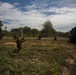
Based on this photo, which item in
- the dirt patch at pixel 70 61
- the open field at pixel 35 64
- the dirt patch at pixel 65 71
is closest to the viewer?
the open field at pixel 35 64

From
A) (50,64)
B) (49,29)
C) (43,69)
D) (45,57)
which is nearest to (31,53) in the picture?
(45,57)

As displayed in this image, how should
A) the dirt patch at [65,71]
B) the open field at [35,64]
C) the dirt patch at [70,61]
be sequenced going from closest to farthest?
the open field at [35,64] < the dirt patch at [65,71] < the dirt patch at [70,61]

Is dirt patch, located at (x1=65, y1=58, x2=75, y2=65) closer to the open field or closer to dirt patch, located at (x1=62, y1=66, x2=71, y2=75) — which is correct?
the open field

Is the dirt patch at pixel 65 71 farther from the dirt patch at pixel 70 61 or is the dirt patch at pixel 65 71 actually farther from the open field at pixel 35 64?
the dirt patch at pixel 70 61

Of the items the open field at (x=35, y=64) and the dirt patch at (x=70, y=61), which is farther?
the dirt patch at (x=70, y=61)

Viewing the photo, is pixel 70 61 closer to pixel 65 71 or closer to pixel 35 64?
pixel 65 71

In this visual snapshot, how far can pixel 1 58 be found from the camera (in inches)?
Answer: 499

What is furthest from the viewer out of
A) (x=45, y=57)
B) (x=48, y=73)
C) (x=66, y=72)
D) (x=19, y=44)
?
(x=19, y=44)

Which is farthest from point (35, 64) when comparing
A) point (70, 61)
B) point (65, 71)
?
point (70, 61)

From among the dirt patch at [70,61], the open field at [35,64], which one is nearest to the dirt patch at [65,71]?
the open field at [35,64]

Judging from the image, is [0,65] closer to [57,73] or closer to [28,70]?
[28,70]

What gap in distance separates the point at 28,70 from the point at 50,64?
2491 mm

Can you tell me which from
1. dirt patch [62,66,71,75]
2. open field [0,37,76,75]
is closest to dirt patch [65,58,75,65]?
open field [0,37,76,75]

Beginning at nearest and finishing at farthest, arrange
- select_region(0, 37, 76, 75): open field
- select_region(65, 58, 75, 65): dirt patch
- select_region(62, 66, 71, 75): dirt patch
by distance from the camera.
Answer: select_region(0, 37, 76, 75): open field
select_region(62, 66, 71, 75): dirt patch
select_region(65, 58, 75, 65): dirt patch
